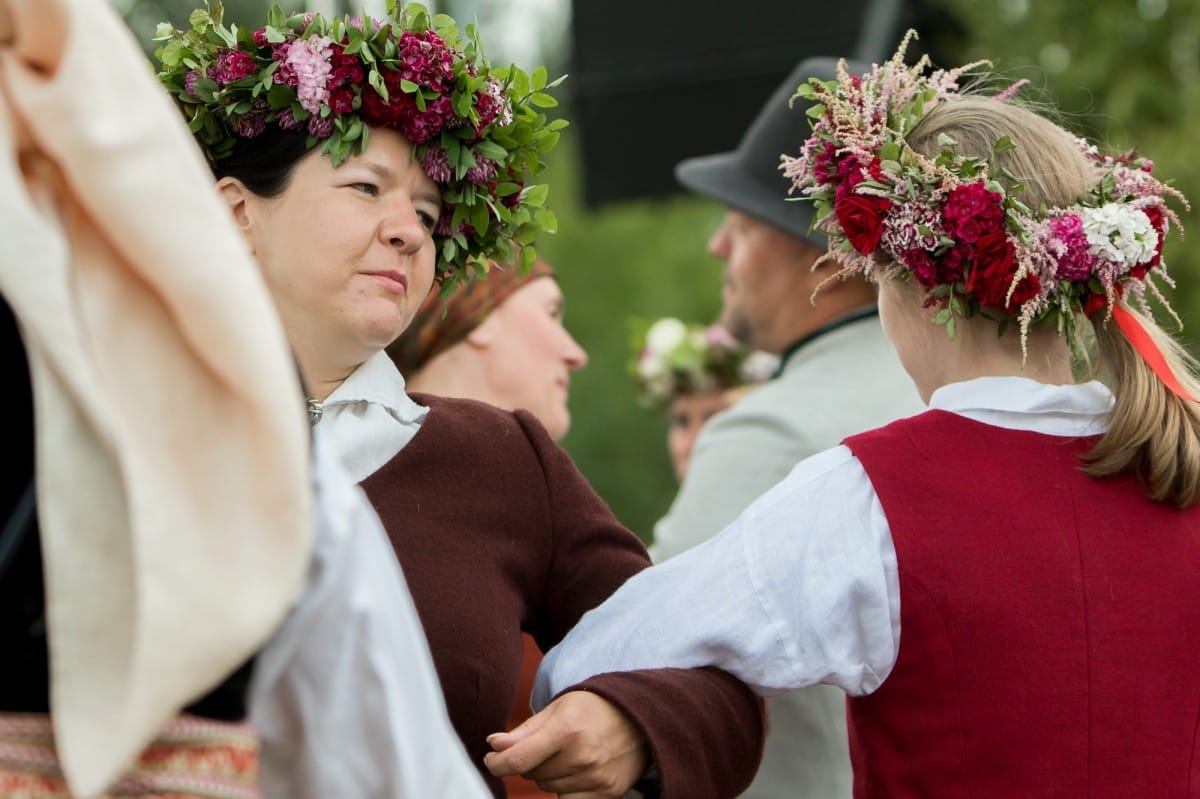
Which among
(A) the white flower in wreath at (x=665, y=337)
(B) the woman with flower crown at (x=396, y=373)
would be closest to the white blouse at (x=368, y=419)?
(B) the woman with flower crown at (x=396, y=373)

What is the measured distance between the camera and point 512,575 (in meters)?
2.42

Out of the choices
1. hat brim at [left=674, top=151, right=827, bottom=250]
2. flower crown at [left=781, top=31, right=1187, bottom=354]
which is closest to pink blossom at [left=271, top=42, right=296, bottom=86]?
flower crown at [left=781, top=31, right=1187, bottom=354]

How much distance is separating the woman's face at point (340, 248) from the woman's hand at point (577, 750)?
60 cm

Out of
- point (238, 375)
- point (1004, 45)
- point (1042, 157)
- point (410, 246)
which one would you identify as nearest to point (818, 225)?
point (1042, 157)

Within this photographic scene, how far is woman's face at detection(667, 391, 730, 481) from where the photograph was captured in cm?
584

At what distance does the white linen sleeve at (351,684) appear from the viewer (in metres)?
1.47

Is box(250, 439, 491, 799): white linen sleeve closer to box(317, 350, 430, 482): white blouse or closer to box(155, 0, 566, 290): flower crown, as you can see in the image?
box(317, 350, 430, 482): white blouse

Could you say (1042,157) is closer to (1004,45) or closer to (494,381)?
(494,381)

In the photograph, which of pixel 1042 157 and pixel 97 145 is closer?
pixel 97 145

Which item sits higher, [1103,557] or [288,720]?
[288,720]

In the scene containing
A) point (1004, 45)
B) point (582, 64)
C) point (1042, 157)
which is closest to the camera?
point (1042, 157)

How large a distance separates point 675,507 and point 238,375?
238 centimetres

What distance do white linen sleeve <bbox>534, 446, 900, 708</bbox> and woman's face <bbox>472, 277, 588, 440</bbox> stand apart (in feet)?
3.94

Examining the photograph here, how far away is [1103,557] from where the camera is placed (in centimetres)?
224
